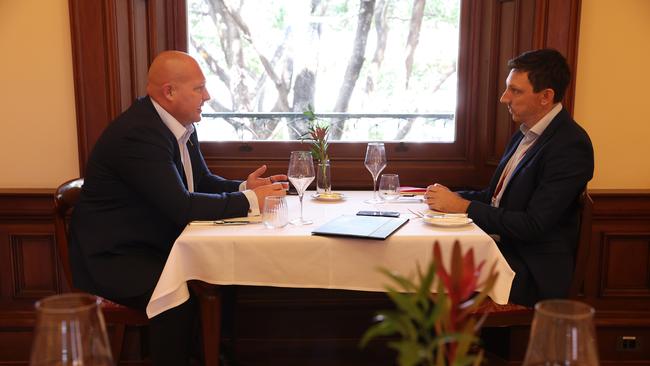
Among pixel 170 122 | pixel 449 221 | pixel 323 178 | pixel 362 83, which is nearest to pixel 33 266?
pixel 170 122

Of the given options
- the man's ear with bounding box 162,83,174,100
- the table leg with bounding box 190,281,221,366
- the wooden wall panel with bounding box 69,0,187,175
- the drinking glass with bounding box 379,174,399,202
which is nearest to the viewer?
the table leg with bounding box 190,281,221,366

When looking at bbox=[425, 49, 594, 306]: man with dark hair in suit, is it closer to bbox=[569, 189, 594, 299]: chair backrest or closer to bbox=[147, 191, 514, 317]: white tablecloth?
Answer: bbox=[569, 189, 594, 299]: chair backrest

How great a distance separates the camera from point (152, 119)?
2.01 meters

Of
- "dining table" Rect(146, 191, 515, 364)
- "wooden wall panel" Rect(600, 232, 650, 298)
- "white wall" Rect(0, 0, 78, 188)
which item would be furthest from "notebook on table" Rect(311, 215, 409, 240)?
"white wall" Rect(0, 0, 78, 188)

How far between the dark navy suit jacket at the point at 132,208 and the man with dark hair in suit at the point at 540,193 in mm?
911

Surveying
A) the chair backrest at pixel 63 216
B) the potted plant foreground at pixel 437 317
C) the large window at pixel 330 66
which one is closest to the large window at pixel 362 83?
the large window at pixel 330 66

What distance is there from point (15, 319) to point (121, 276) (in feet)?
3.68

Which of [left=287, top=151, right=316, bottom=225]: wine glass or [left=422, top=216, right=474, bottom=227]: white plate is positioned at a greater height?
[left=287, top=151, right=316, bottom=225]: wine glass

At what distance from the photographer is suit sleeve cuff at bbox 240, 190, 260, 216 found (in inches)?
79.5

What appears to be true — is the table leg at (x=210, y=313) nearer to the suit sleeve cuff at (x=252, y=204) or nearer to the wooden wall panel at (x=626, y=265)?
the suit sleeve cuff at (x=252, y=204)

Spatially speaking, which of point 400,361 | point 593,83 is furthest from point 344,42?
point 400,361

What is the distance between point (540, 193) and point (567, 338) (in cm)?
133

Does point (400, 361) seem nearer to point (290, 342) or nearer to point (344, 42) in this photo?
point (290, 342)

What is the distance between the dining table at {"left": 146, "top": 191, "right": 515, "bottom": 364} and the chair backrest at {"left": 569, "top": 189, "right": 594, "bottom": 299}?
12.4 inches
